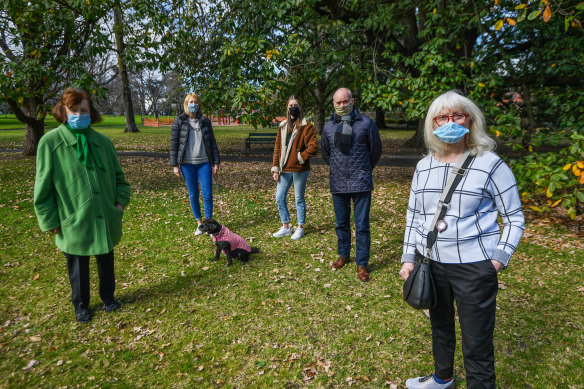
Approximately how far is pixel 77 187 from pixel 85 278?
99 cm

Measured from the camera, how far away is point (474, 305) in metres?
2.01

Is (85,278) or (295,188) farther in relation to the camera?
(295,188)

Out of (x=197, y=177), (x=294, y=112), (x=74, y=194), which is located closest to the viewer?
(x=74, y=194)

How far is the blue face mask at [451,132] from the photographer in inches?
76.8

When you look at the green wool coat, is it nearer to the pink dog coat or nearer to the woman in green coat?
the woman in green coat

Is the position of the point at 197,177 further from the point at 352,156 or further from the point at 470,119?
the point at 470,119

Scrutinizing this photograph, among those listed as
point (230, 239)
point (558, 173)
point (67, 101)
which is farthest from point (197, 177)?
point (558, 173)

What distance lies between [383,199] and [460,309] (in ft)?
20.8

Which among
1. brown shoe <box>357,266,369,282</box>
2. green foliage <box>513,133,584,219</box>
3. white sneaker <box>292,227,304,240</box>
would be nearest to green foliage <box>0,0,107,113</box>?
white sneaker <box>292,227,304,240</box>

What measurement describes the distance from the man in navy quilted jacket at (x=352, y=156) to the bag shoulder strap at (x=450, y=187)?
2035mm

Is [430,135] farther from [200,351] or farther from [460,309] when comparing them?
[200,351]

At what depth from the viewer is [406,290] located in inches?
84.8

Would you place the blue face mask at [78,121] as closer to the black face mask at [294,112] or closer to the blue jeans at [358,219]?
the black face mask at [294,112]

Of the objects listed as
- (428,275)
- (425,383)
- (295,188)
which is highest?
(295,188)
